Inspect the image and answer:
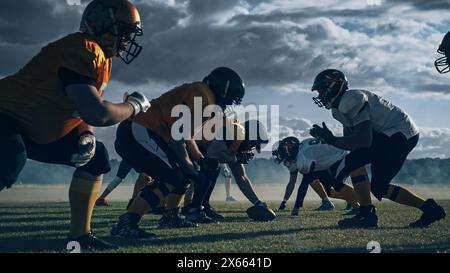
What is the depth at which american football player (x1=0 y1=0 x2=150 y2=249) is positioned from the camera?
4188 millimetres

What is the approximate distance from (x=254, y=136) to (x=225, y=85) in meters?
1.66

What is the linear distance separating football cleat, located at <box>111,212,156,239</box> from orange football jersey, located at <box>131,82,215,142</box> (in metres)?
0.94

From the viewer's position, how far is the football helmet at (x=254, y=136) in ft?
27.3

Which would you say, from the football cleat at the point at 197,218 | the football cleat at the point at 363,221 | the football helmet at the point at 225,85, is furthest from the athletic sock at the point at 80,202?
the football cleat at the point at 363,221

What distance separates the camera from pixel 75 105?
4.17m

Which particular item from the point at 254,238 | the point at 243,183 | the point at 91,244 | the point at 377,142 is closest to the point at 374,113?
the point at 377,142

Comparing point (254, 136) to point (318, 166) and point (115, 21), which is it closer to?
point (318, 166)

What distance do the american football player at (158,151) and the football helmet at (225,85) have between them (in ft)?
2.04

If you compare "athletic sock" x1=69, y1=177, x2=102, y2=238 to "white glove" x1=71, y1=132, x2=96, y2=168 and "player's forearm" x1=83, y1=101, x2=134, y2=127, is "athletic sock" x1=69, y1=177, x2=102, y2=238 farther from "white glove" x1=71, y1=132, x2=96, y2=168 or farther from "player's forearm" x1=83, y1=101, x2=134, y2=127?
"player's forearm" x1=83, y1=101, x2=134, y2=127

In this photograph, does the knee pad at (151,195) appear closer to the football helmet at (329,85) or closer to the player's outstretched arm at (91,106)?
the player's outstretched arm at (91,106)
